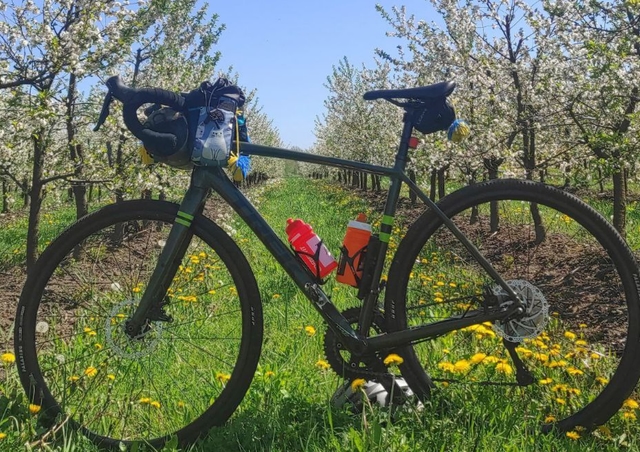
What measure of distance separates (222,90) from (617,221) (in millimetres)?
4753

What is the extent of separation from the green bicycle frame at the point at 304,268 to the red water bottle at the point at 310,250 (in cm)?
4

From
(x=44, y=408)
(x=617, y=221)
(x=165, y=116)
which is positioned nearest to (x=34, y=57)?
(x=165, y=116)

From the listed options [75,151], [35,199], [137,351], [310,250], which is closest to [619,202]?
[310,250]

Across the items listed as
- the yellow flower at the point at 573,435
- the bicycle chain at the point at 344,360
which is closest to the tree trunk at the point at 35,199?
the bicycle chain at the point at 344,360

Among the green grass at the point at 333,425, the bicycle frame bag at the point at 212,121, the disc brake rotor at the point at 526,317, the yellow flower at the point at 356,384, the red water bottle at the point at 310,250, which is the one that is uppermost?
the bicycle frame bag at the point at 212,121

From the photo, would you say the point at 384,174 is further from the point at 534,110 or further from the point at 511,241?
the point at 534,110

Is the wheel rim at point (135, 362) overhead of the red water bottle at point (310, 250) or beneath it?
beneath

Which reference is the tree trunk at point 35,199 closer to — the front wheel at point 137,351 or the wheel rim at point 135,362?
the wheel rim at point 135,362

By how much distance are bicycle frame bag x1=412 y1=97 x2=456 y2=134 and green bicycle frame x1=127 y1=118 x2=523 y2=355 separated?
0.06 m

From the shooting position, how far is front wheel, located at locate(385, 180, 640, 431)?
2357 millimetres

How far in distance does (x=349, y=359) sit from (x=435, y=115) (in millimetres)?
1194

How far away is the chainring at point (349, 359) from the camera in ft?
8.11

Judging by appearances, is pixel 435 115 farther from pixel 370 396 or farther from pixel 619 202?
pixel 619 202

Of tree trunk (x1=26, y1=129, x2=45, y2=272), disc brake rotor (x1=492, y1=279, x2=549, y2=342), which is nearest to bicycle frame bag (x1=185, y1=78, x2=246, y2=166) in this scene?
disc brake rotor (x1=492, y1=279, x2=549, y2=342)
